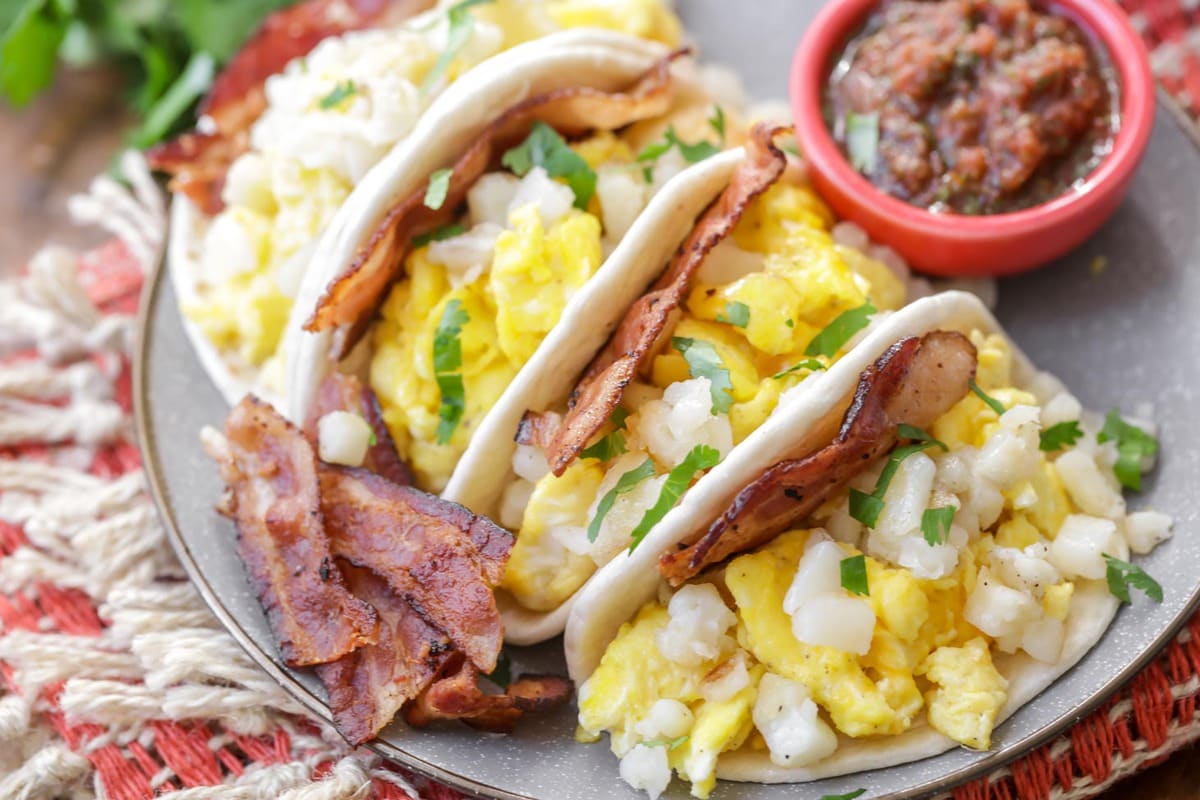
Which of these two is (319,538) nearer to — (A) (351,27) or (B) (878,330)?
(B) (878,330)

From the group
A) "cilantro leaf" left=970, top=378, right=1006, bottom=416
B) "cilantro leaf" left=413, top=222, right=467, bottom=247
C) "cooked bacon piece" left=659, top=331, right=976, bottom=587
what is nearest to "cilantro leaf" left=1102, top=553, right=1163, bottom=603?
"cilantro leaf" left=970, top=378, right=1006, bottom=416

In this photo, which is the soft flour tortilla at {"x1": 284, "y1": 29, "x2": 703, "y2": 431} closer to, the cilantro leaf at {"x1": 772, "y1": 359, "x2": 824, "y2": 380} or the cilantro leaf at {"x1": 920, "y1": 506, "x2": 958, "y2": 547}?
the cilantro leaf at {"x1": 772, "y1": 359, "x2": 824, "y2": 380}

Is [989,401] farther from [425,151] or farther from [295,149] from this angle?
[295,149]

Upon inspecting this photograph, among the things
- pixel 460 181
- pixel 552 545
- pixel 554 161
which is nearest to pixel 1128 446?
pixel 552 545

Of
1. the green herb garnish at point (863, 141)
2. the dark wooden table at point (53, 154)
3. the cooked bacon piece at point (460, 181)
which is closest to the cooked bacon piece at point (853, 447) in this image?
the green herb garnish at point (863, 141)

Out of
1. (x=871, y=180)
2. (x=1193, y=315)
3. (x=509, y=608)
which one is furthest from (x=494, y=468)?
(x=1193, y=315)

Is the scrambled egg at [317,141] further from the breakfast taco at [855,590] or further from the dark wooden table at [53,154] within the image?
the dark wooden table at [53,154]
